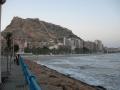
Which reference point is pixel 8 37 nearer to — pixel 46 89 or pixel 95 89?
pixel 95 89

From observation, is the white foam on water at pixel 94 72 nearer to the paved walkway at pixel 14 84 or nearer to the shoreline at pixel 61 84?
the shoreline at pixel 61 84

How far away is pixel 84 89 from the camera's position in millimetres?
18781

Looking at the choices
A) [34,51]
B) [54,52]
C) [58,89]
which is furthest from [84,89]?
[54,52]

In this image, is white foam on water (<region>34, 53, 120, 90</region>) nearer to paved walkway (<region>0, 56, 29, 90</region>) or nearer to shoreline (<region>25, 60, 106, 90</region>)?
shoreline (<region>25, 60, 106, 90</region>)

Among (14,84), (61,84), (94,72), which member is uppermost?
(14,84)

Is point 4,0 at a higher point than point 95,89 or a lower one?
higher

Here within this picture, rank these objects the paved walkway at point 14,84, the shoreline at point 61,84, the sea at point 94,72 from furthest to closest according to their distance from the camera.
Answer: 1. the sea at point 94,72
2. the shoreline at point 61,84
3. the paved walkway at point 14,84

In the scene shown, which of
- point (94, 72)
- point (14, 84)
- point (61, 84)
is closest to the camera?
point (14, 84)

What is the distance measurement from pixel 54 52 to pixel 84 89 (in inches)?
6941

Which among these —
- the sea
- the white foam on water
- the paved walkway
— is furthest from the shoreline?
the paved walkway

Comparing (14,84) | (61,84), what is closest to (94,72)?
(61,84)

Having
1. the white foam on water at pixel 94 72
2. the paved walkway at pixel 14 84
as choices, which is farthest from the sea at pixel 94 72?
the paved walkway at pixel 14 84

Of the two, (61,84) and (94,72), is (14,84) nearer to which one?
(61,84)

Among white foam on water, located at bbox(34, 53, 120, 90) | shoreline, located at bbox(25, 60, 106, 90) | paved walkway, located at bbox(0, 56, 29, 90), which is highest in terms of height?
paved walkway, located at bbox(0, 56, 29, 90)
